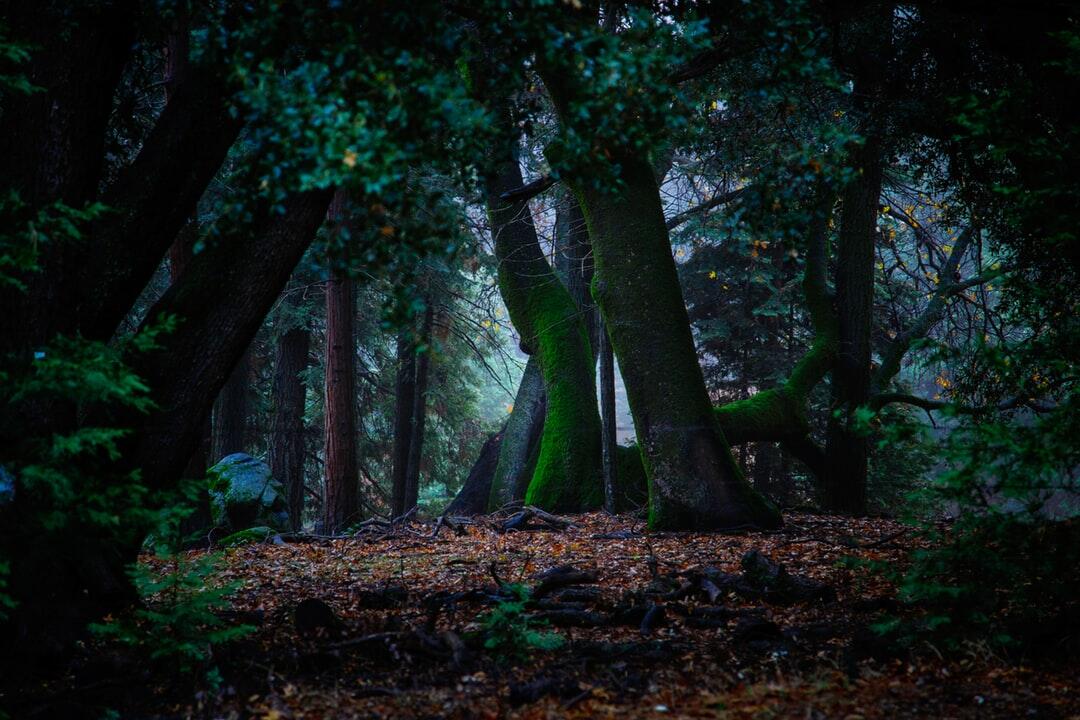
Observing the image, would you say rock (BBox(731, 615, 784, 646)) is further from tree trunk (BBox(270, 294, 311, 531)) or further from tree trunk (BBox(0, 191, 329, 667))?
tree trunk (BBox(270, 294, 311, 531))

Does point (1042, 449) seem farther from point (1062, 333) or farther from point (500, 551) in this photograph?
point (500, 551)

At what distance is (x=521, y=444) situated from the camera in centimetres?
1385

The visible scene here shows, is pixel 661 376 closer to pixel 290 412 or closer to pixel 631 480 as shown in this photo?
pixel 631 480

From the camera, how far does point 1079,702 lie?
3.48m

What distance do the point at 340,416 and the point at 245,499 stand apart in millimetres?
1718

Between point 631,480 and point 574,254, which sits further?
point 574,254

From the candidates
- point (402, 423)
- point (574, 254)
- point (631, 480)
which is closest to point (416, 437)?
point (402, 423)

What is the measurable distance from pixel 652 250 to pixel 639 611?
4.66m

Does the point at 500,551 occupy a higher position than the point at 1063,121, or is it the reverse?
the point at 1063,121

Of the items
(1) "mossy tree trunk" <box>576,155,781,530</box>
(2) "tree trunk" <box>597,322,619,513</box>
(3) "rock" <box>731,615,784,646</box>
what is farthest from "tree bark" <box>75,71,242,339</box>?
(2) "tree trunk" <box>597,322,619,513</box>

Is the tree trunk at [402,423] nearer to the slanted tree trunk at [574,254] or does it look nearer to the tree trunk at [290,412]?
the tree trunk at [290,412]

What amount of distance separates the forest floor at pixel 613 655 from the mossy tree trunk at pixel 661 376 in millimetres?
→ 1552

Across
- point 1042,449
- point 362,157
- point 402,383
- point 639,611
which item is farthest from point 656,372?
point 402,383

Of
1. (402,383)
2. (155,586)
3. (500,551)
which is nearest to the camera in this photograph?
(155,586)
